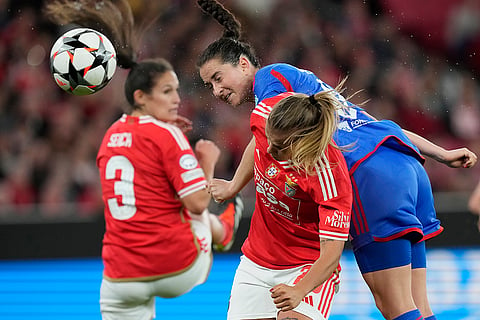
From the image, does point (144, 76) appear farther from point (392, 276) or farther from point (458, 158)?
point (392, 276)

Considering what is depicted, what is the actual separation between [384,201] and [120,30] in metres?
1.99

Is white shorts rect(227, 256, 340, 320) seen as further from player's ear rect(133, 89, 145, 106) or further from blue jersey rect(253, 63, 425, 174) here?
player's ear rect(133, 89, 145, 106)

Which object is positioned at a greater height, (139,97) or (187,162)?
(139,97)

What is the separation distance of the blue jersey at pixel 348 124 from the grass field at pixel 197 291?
7.96ft

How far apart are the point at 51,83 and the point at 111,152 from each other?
5091mm

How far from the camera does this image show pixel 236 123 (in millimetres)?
7852

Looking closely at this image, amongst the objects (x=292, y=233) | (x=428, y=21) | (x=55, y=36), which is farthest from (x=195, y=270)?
(x=428, y=21)

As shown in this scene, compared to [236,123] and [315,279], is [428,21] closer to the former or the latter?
[236,123]

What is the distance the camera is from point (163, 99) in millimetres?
A: 4262

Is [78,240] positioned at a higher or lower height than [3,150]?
lower

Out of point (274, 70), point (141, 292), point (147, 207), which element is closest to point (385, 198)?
point (274, 70)

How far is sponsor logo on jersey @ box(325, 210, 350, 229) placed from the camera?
2854mm

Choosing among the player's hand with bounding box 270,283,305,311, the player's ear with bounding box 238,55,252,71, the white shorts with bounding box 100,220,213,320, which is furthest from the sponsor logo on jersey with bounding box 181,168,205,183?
the player's hand with bounding box 270,283,305,311

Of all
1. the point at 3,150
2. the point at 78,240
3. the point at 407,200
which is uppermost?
the point at 407,200
